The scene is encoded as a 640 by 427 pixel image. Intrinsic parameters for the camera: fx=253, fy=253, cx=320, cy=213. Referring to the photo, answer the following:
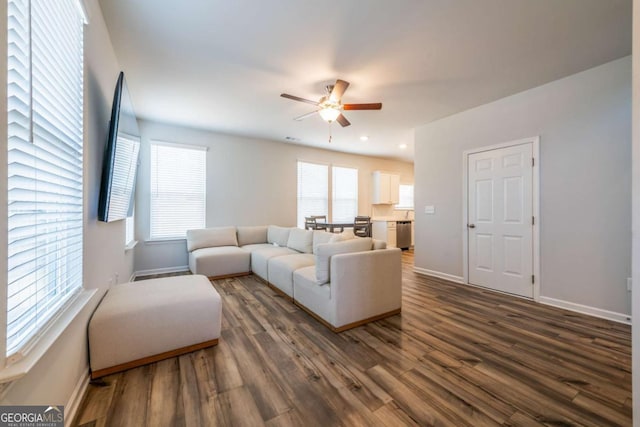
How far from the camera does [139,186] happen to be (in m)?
4.42

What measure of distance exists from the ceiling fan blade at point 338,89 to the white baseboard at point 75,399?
3206 millimetres

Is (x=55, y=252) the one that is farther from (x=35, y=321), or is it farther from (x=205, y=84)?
(x=205, y=84)

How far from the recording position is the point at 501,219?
358cm

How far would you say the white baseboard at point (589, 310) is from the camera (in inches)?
104

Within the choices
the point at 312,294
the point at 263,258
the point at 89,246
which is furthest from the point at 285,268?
the point at 89,246

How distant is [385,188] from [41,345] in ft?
23.2

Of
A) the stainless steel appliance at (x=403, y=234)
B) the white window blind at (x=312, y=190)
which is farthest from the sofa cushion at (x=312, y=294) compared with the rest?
the stainless steel appliance at (x=403, y=234)

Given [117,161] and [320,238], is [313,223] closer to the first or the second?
[320,238]

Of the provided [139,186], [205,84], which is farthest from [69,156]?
[139,186]

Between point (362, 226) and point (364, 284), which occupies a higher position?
point (362, 226)

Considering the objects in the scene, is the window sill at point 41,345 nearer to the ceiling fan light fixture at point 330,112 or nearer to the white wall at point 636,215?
the white wall at point 636,215

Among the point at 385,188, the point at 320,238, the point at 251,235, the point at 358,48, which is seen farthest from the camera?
A: the point at 385,188

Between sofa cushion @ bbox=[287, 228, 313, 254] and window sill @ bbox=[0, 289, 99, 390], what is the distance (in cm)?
285

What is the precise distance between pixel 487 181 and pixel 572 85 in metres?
1.37
